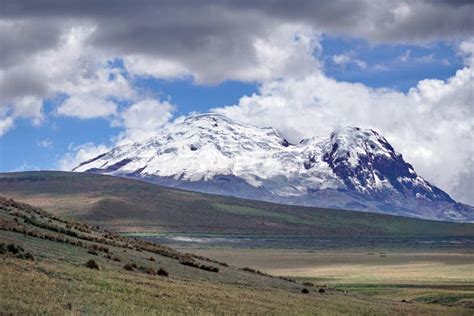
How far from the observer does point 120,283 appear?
37125 millimetres

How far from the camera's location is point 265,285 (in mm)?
54938

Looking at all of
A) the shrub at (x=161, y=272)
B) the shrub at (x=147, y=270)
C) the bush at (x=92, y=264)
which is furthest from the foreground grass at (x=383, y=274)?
the bush at (x=92, y=264)

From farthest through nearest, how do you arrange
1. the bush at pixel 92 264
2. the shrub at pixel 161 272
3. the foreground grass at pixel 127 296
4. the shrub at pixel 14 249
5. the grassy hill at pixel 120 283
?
the shrub at pixel 161 272 → the bush at pixel 92 264 → the shrub at pixel 14 249 → the grassy hill at pixel 120 283 → the foreground grass at pixel 127 296

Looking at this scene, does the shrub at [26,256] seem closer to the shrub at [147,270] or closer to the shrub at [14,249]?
the shrub at [14,249]

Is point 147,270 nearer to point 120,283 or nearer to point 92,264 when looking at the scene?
point 92,264

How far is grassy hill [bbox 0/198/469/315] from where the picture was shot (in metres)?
30.8

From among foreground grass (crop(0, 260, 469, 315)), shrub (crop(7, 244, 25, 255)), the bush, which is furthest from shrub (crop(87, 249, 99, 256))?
shrub (crop(7, 244, 25, 255))

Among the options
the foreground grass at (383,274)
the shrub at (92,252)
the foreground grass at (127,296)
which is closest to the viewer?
the foreground grass at (127,296)

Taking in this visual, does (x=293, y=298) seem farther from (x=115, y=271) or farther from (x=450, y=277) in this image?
(x=450, y=277)

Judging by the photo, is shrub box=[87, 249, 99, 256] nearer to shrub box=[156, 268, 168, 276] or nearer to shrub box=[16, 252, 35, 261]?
shrub box=[156, 268, 168, 276]

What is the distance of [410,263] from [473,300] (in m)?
87.4

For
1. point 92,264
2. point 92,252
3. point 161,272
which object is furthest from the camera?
point 92,252

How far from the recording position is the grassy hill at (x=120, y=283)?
101 feet

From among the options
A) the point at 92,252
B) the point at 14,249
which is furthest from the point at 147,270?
the point at 14,249
